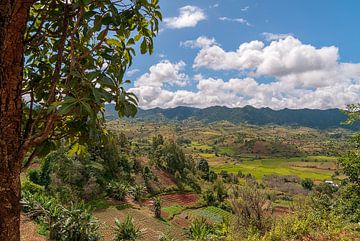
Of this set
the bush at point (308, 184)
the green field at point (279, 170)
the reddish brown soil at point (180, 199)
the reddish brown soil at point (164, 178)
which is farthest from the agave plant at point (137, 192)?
the green field at point (279, 170)

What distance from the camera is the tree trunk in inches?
70.1

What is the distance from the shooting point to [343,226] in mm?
10273

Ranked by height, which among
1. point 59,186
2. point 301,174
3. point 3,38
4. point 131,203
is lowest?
point 301,174

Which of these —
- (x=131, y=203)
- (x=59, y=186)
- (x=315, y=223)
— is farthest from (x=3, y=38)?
(x=131, y=203)

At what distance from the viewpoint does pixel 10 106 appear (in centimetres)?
183

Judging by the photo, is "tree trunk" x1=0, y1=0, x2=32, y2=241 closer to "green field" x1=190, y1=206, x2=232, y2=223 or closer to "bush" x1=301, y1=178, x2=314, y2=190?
"green field" x1=190, y1=206, x2=232, y2=223

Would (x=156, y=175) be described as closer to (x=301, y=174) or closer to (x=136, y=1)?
(x=136, y=1)

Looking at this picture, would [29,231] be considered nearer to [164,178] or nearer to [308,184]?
[164,178]

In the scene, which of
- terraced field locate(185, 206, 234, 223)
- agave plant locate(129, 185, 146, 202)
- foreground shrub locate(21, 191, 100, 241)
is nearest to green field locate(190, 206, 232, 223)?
terraced field locate(185, 206, 234, 223)

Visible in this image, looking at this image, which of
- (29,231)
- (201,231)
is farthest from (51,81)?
(29,231)

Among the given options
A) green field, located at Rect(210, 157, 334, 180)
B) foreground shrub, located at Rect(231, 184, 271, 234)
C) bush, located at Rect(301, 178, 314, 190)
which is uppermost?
foreground shrub, located at Rect(231, 184, 271, 234)

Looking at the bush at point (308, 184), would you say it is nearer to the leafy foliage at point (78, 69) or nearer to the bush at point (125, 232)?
the bush at point (125, 232)

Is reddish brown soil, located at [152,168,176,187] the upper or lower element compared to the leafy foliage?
lower

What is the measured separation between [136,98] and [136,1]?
1.97ft
